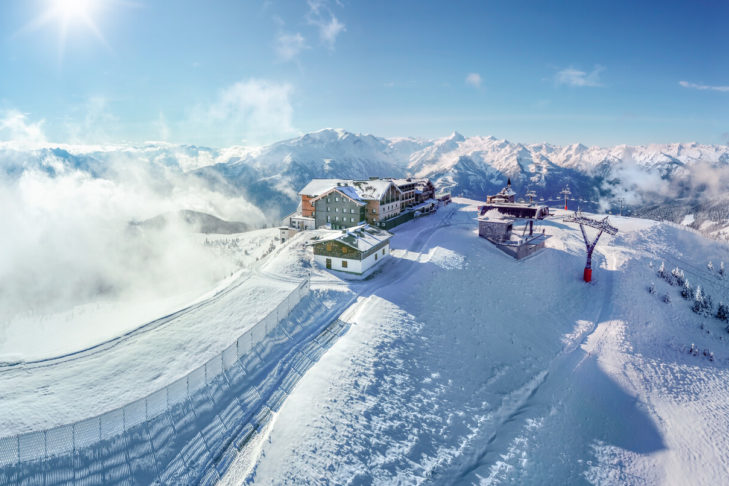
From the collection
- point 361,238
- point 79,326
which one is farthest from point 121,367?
point 361,238

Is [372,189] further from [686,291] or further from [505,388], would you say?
[686,291]

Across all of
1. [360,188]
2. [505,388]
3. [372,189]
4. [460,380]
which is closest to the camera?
[460,380]

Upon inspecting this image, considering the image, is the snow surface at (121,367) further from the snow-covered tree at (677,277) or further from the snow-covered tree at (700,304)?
the snow-covered tree at (677,277)

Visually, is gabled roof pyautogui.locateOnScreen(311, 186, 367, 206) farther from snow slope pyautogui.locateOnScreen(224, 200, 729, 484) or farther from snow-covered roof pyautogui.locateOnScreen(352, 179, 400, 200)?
snow slope pyautogui.locateOnScreen(224, 200, 729, 484)

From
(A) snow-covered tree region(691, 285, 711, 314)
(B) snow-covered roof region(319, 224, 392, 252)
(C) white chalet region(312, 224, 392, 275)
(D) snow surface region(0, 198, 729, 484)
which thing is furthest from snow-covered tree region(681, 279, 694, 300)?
(C) white chalet region(312, 224, 392, 275)

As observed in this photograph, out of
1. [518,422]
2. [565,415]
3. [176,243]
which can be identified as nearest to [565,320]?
[565,415]
